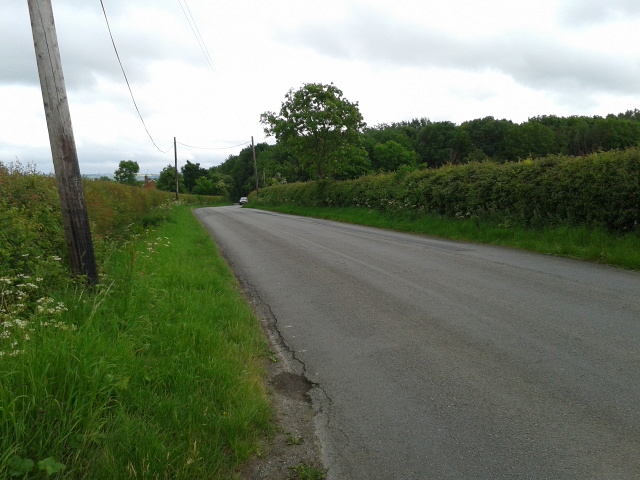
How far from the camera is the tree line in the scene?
32562mm

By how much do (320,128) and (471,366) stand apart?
3003cm

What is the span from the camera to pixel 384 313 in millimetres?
6258

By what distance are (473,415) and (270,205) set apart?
41818 millimetres

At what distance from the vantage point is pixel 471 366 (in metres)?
4.40

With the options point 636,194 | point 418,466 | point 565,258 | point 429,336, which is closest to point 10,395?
point 418,466

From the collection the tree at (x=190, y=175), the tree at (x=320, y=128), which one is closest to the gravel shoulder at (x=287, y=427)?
the tree at (x=320, y=128)

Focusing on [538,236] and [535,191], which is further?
[535,191]

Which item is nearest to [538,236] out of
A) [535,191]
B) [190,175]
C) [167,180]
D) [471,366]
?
[535,191]

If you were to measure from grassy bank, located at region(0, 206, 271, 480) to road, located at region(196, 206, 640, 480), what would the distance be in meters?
0.75

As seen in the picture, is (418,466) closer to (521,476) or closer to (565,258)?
(521,476)

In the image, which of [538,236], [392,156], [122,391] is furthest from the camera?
[392,156]

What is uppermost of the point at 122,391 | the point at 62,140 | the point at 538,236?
the point at 62,140

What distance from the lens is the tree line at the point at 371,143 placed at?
32.6 meters

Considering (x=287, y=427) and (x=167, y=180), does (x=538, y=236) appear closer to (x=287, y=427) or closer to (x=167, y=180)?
(x=287, y=427)
